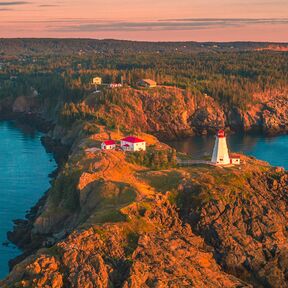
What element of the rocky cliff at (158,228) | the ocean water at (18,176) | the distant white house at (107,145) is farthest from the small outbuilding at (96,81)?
the rocky cliff at (158,228)

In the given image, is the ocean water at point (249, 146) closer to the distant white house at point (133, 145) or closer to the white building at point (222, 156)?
the distant white house at point (133, 145)

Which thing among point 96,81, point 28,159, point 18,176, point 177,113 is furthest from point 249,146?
point 96,81

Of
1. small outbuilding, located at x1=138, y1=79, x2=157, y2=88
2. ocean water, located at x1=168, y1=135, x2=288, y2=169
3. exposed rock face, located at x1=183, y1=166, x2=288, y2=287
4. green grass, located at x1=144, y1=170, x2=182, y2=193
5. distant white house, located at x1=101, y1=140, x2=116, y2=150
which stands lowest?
ocean water, located at x1=168, y1=135, x2=288, y2=169

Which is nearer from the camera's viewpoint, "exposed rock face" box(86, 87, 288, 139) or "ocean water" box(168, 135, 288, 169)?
"ocean water" box(168, 135, 288, 169)

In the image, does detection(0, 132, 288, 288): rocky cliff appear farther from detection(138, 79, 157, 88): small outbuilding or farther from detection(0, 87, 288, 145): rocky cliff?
detection(138, 79, 157, 88): small outbuilding

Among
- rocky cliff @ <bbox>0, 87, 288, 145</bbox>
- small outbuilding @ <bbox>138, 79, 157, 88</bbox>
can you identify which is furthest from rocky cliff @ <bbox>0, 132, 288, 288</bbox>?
small outbuilding @ <bbox>138, 79, 157, 88</bbox>

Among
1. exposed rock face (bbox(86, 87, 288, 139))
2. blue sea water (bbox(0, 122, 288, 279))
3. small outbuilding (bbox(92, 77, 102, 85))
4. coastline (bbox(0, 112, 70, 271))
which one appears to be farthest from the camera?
small outbuilding (bbox(92, 77, 102, 85))

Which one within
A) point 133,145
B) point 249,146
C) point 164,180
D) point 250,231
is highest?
point 164,180

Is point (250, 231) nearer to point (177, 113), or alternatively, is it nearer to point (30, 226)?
point (30, 226)
